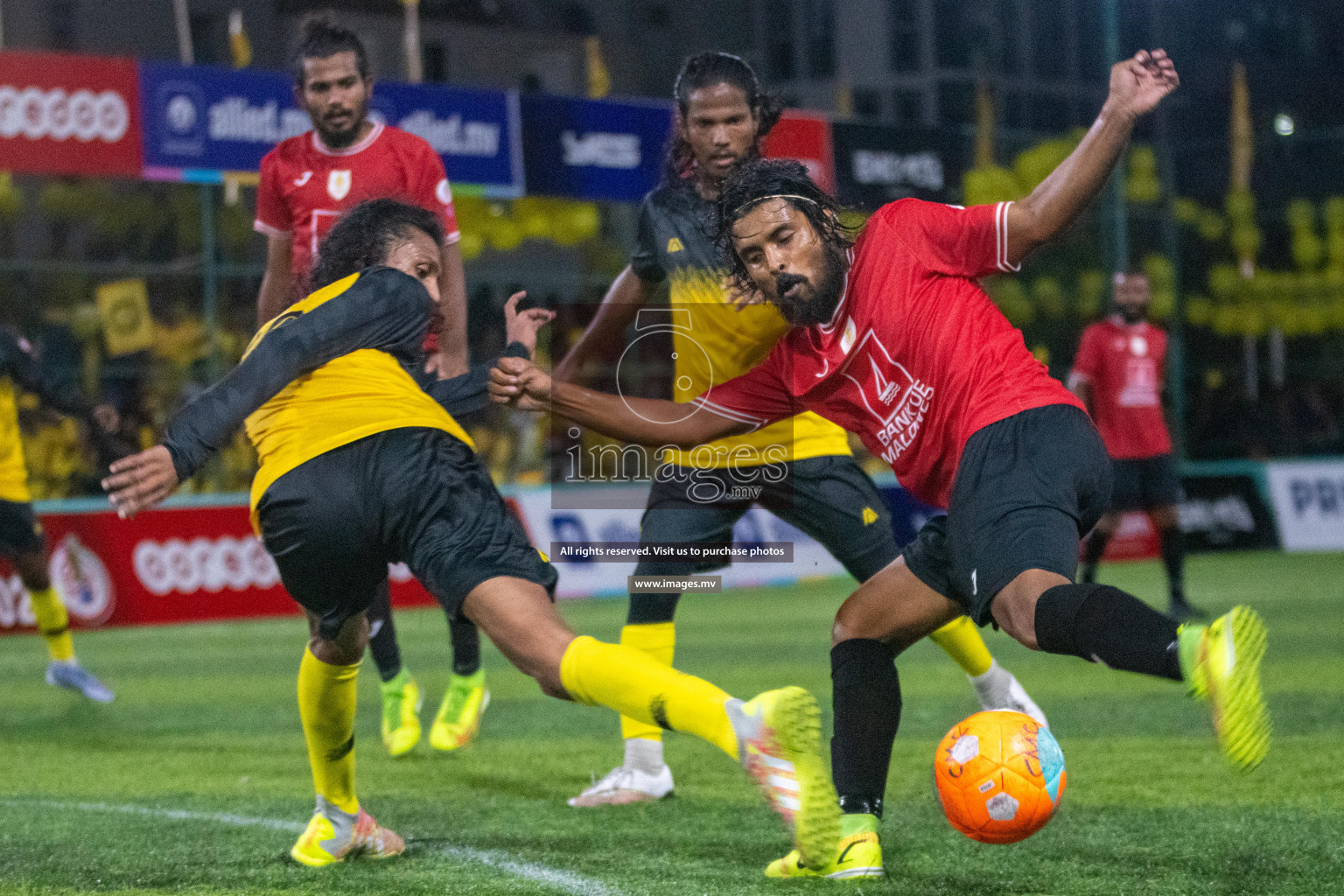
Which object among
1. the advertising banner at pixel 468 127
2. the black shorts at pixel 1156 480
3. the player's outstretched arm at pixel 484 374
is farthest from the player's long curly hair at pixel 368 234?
the advertising banner at pixel 468 127

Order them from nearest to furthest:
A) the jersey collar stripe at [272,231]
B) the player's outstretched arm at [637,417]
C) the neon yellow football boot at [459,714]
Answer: the player's outstretched arm at [637,417] < the jersey collar stripe at [272,231] < the neon yellow football boot at [459,714]

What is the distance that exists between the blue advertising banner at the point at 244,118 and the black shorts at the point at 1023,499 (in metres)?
9.84

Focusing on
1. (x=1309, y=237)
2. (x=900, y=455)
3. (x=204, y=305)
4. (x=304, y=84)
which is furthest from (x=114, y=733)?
(x=1309, y=237)

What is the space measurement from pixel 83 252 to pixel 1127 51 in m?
28.0

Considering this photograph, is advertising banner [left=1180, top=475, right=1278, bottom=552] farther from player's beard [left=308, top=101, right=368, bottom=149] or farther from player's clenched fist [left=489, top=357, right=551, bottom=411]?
player's clenched fist [left=489, top=357, right=551, bottom=411]

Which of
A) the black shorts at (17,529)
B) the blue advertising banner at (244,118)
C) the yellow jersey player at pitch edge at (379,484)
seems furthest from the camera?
the blue advertising banner at (244,118)

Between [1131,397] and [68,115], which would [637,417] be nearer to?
[1131,397]

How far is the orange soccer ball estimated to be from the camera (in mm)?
3658

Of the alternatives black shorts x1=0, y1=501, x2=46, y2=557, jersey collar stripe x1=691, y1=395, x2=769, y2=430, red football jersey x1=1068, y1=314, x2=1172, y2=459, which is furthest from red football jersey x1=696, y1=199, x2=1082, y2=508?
red football jersey x1=1068, y1=314, x2=1172, y2=459

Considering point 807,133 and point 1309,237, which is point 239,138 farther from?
point 1309,237

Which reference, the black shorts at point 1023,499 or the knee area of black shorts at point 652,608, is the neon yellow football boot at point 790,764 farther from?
the knee area of black shorts at point 652,608

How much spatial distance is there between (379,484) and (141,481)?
0.56 metres

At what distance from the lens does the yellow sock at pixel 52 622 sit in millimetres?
8375

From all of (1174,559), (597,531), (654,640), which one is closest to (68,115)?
(597,531)
